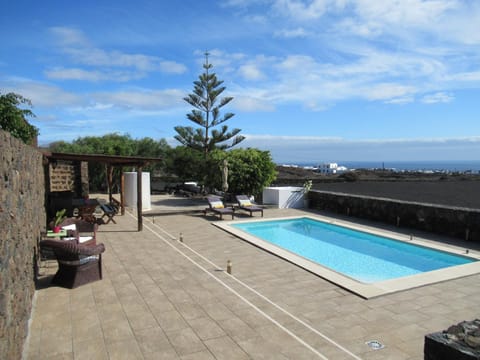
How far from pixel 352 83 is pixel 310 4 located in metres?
5.92

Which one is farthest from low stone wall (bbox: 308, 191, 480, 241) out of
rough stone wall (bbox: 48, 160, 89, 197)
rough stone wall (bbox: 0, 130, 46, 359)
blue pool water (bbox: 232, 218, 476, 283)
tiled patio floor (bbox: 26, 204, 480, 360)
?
rough stone wall (bbox: 48, 160, 89, 197)

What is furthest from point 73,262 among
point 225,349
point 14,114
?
point 14,114

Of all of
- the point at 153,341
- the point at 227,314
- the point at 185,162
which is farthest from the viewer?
the point at 185,162

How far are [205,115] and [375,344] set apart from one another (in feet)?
56.1

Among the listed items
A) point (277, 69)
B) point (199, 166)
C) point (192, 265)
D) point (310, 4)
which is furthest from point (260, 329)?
point (199, 166)

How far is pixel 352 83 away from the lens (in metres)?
12.5

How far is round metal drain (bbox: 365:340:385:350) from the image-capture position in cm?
313

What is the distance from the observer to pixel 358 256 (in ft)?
24.2

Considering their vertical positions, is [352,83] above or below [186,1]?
below

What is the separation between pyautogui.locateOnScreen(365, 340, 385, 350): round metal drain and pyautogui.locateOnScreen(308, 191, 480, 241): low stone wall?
6.17m

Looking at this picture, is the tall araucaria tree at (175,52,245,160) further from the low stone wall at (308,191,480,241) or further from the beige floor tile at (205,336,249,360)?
the beige floor tile at (205,336,249,360)

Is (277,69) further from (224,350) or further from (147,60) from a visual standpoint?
(224,350)

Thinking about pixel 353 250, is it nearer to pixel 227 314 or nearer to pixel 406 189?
pixel 227 314

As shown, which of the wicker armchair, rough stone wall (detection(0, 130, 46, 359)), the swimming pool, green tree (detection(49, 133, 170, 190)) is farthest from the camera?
green tree (detection(49, 133, 170, 190))
